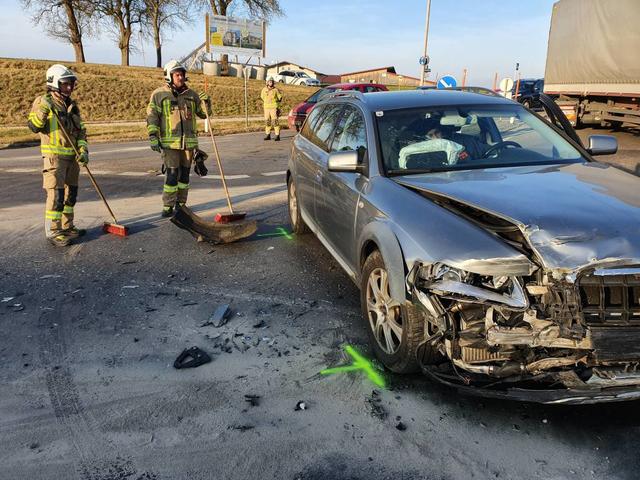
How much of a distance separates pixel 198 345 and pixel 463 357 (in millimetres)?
1927

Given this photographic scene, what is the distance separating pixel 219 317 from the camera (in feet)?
13.7

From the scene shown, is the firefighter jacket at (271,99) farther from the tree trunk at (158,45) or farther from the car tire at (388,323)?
the tree trunk at (158,45)

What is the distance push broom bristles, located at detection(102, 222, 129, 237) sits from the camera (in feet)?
21.5

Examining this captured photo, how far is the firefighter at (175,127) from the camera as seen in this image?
6984 millimetres

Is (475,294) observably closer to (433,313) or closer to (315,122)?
(433,313)

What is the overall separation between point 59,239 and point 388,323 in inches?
177

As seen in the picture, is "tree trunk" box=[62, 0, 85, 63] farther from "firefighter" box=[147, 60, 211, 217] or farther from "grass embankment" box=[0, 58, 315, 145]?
"firefighter" box=[147, 60, 211, 217]

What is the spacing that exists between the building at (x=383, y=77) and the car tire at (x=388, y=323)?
61.2m

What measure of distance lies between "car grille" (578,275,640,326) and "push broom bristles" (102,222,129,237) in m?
5.43

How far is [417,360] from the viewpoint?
2959 millimetres

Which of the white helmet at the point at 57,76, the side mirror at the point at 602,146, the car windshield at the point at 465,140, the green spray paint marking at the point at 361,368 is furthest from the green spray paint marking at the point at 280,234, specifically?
the side mirror at the point at 602,146

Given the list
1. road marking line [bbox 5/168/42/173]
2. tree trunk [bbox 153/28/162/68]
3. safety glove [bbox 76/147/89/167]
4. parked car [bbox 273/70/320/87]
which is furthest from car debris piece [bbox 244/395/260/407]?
parked car [bbox 273/70/320/87]

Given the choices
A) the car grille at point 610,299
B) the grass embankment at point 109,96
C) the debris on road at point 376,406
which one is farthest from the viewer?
the grass embankment at point 109,96

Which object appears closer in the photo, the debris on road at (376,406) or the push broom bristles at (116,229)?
the debris on road at (376,406)
